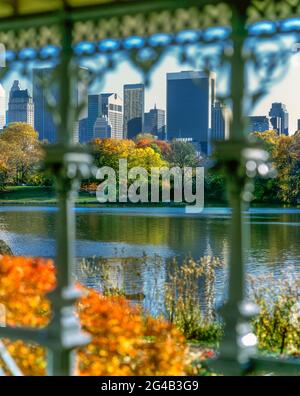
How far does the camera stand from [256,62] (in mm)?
3621

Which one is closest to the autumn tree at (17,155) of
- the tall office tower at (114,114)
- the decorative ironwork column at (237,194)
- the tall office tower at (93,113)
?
the tall office tower at (114,114)

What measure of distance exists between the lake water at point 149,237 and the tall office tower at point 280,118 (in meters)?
3.89

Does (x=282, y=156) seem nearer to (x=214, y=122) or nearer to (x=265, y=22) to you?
(x=214, y=122)

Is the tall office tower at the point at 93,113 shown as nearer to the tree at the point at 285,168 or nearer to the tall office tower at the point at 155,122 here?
the tall office tower at the point at 155,122

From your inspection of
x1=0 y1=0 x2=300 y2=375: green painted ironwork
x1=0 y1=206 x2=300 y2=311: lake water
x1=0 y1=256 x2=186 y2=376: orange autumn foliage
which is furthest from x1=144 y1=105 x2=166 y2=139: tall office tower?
x1=0 y1=0 x2=300 y2=375: green painted ironwork

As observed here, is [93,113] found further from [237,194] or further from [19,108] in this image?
[237,194]

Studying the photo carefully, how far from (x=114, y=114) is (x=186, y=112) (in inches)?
248

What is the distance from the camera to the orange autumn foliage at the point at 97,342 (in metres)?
4.63

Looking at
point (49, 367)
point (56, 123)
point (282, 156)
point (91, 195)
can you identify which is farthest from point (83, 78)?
point (91, 195)

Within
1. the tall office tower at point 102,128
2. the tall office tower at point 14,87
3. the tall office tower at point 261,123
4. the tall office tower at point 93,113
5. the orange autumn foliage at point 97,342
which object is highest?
the tall office tower at point 14,87

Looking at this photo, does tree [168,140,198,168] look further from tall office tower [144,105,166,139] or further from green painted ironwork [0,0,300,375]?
green painted ironwork [0,0,300,375]

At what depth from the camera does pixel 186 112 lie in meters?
32.6

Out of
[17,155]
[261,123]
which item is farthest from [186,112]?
[17,155]
